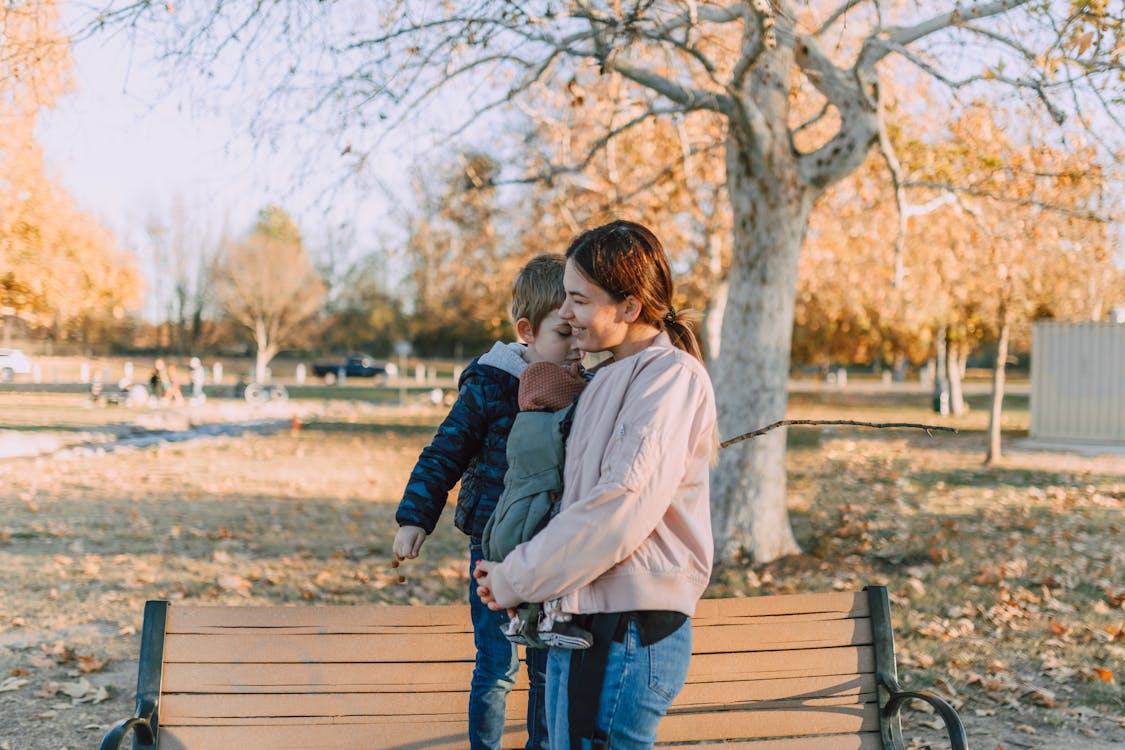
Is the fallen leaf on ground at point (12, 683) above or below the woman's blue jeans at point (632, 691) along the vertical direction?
below

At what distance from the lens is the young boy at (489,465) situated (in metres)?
2.91

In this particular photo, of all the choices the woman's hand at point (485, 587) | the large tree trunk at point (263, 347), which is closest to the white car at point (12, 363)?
the large tree trunk at point (263, 347)

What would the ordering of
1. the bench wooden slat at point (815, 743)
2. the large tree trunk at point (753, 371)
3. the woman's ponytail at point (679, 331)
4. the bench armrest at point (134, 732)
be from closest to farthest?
1. the woman's ponytail at point (679, 331)
2. the bench armrest at point (134, 732)
3. the bench wooden slat at point (815, 743)
4. the large tree trunk at point (753, 371)

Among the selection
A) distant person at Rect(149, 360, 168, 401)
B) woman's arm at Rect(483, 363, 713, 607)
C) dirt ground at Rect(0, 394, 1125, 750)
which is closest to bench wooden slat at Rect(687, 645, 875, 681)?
woman's arm at Rect(483, 363, 713, 607)

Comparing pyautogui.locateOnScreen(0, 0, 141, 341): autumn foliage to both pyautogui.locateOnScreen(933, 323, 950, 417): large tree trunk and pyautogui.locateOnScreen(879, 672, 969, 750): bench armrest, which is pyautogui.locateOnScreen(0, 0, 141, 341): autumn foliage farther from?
pyautogui.locateOnScreen(933, 323, 950, 417): large tree trunk

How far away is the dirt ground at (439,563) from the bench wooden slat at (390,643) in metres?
2.09

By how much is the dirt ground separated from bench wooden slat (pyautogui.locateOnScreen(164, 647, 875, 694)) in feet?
6.70

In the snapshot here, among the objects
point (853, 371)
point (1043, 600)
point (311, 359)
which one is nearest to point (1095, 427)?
point (1043, 600)

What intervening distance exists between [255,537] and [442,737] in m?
7.98

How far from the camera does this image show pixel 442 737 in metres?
3.31

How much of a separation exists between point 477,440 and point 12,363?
133ft

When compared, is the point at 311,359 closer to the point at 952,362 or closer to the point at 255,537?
the point at 952,362

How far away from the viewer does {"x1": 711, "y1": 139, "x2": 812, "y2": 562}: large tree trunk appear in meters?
9.23

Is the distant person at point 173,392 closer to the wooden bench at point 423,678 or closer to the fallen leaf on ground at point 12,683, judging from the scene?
the fallen leaf on ground at point 12,683
